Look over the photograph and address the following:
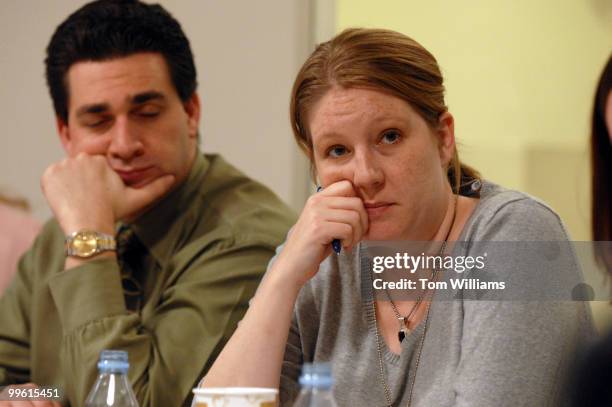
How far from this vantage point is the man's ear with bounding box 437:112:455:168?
1.63 meters

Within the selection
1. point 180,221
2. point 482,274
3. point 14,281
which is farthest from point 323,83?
point 14,281

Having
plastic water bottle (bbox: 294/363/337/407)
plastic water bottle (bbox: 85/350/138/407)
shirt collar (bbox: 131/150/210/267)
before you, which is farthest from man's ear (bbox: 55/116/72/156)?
plastic water bottle (bbox: 294/363/337/407)

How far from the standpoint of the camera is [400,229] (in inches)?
63.7

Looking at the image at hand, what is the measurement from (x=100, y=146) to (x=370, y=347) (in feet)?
2.74

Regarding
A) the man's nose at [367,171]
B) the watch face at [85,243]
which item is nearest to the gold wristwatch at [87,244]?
the watch face at [85,243]

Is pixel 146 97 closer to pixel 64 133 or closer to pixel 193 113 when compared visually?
pixel 193 113

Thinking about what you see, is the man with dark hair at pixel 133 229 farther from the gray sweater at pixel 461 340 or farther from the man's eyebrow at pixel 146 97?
the gray sweater at pixel 461 340

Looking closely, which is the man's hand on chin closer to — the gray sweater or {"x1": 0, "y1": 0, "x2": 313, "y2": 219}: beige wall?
{"x1": 0, "y1": 0, "x2": 313, "y2": 219}: beige wall

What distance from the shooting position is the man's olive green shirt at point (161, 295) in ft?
5.94

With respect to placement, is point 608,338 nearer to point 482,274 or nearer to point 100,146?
point 482,274

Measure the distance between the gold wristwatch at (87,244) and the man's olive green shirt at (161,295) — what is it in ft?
0.10

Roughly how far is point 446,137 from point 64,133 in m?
1.00

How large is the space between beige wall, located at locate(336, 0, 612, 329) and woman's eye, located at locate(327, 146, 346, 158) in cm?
29

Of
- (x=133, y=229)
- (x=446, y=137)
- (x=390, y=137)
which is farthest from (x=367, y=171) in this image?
(x=133, y=229)
